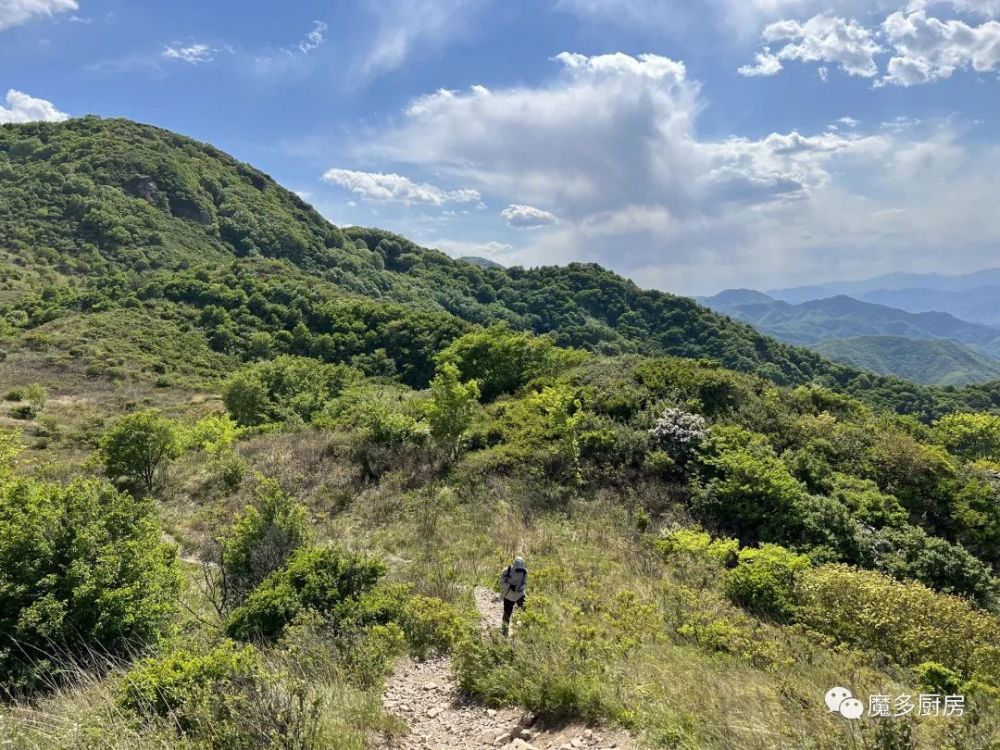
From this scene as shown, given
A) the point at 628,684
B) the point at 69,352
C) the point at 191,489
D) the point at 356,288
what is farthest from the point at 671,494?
the point at 356,288

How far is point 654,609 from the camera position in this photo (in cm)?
630

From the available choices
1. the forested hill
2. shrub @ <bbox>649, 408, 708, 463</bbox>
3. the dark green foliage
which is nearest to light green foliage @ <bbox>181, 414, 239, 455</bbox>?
the dark green foliage

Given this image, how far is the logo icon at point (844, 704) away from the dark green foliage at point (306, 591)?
178 inches

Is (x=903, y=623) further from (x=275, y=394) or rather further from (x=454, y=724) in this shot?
(x=275, y=394)

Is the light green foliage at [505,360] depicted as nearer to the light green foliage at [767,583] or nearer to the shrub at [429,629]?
the light green foliage at [767,583]

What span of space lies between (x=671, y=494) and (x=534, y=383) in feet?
25.7

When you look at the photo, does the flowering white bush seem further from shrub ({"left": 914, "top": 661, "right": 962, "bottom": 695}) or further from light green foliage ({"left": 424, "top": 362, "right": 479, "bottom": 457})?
shrub ({"left": 914, "top": 661, "right": 962, "bottom": 695})

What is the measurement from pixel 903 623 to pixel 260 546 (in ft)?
26.8

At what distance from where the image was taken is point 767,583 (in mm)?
7746

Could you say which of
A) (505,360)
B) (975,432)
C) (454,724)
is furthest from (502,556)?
(975,432)

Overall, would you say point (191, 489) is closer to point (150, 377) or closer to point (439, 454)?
point (439, 454)

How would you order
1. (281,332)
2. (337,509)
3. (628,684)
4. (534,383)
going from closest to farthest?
1. (628,684)
2. (337,509)
3. (534,383)
4. (281,332)

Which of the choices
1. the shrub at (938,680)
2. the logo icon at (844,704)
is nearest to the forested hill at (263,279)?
the shrub at (938,680)

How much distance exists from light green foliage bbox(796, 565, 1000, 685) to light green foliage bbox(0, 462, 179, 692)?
7.74 m
